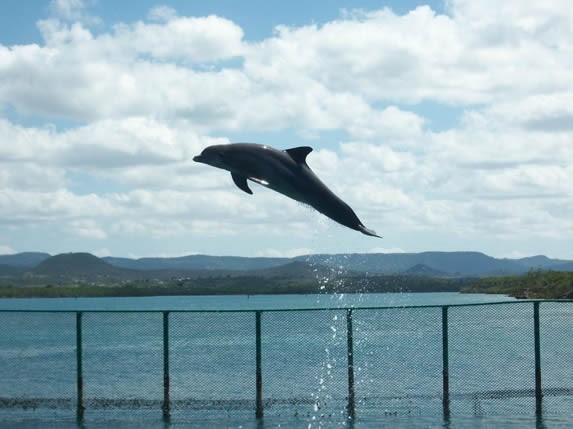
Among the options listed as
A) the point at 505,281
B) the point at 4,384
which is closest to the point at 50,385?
the point at 4,384

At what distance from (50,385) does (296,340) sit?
23.0 meters

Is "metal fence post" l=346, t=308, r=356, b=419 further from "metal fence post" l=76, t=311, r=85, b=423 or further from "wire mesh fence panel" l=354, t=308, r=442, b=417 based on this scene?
"metal fence post" l=76, t=311, r=85, b=423

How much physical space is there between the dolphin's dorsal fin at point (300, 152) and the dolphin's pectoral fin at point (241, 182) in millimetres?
534

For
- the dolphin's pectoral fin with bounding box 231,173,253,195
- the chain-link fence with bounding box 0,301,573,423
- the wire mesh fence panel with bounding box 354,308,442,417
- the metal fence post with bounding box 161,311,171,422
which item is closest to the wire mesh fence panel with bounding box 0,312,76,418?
the chain-link fence with bounding box 0,301,573,423

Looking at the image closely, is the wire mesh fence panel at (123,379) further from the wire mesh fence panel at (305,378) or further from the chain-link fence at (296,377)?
the wire mesh fence panel at (305,378)

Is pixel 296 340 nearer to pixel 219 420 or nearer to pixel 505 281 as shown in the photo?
pixel 219 420

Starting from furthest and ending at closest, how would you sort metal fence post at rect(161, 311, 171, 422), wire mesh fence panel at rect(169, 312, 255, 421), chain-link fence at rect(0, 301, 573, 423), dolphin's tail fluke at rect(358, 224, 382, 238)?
1. wire mesh fence panel at rect(169, 312, 255, 421)
2. chain-link fence at rect(0, 301, 573, 423)
3. metal fence post at rect(161, 311, 171, 422)
4. dolphin's tail fluke at rect(358, 224, 382, 238)

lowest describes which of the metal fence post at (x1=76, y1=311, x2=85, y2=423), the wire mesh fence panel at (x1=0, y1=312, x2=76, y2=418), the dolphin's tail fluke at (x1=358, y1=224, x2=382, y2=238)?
the wire mesh fence panel at (x1=0, y1=312, x2=76, y2=418)

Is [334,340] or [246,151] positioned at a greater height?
[246,151]

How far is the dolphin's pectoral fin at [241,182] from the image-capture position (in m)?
9.38

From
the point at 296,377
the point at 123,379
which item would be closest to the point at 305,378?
the point at 296,377

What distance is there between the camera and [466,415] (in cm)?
1995

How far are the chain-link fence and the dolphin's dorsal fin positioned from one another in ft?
32.3

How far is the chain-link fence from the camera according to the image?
1970 centimetres
